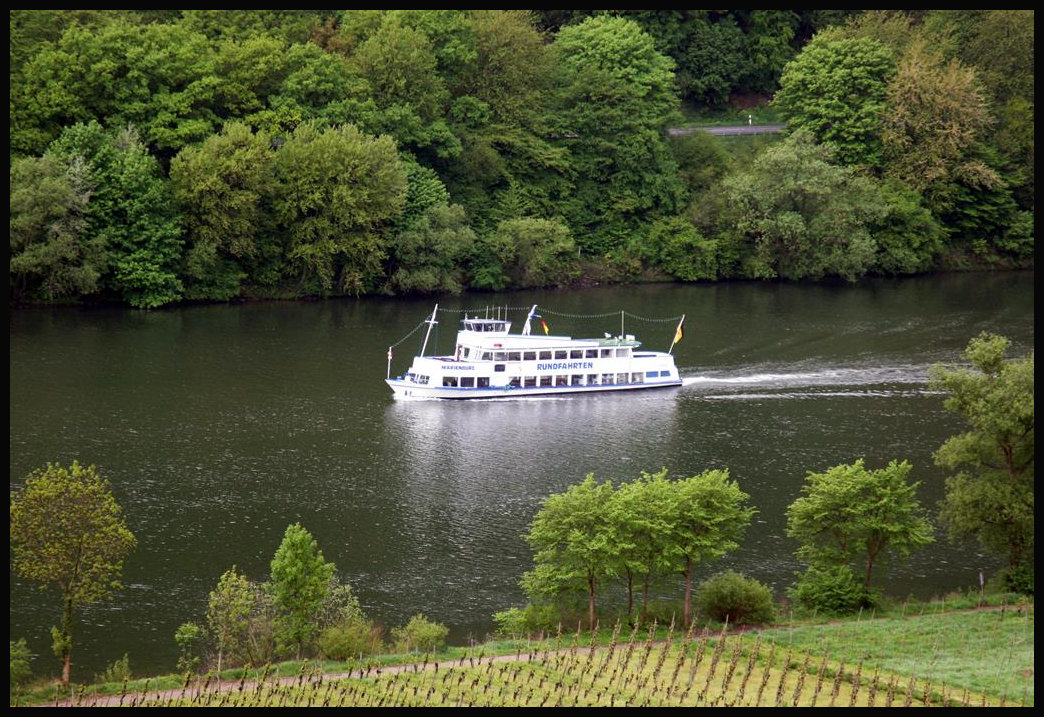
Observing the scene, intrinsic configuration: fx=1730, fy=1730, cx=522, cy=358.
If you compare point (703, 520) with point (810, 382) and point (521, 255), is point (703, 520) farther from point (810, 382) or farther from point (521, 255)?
point (521, 255)

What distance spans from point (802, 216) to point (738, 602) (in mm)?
65119

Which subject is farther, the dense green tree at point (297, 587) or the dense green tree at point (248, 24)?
the dense green tree at point (248, 24)

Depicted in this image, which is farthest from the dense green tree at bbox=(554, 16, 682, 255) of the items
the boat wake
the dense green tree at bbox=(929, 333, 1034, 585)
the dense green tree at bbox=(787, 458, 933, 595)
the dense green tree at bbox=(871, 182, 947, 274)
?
the dense green tree at bbox=(787, 458, 933, 595)

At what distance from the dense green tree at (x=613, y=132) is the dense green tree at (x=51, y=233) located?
111 feet

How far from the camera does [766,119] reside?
5354 inches

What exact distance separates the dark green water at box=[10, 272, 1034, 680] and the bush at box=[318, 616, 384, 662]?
4139 mm

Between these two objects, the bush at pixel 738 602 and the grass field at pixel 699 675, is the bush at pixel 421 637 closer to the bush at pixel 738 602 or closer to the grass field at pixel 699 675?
the grass field at pixel 699 675

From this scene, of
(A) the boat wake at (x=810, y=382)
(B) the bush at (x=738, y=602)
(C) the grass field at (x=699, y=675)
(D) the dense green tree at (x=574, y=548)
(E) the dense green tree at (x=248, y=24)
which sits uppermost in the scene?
(E) the dense green tree at (x=248, y=24)

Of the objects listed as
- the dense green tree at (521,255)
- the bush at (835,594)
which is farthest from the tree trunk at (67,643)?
the dense green tree at (521,255)

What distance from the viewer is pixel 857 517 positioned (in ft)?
182

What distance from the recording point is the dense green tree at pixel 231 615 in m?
49.8

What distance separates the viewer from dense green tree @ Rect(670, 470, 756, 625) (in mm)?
53688

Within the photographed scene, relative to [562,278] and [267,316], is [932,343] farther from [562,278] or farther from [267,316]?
[267,316]
